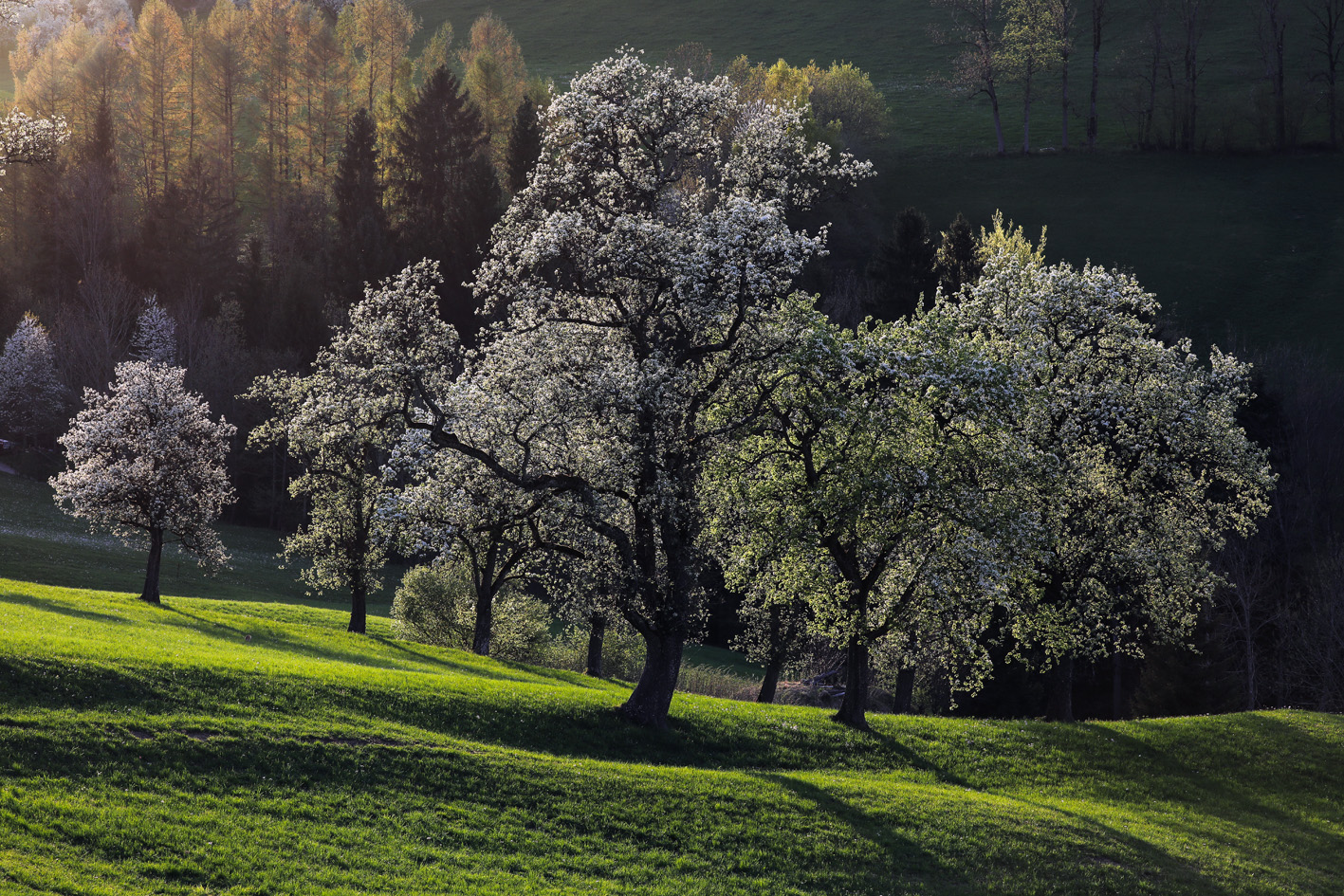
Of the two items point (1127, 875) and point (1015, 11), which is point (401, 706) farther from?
point (1015, 11)

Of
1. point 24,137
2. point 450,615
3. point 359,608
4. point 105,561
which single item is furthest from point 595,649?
point 105,561

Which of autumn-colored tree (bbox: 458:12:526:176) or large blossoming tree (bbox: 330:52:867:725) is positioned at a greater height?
autumn-colored tree (bbox: 458:12:526:176)

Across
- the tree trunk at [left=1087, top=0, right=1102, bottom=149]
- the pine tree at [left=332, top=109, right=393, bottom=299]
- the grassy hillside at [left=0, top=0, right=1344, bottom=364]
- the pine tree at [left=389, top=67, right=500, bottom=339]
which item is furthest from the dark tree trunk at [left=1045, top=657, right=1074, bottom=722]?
the tree trunk at [left=1087, top=0, right=1102, bottom=149]

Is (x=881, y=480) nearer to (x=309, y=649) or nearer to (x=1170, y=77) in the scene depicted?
(x=309, y=649)

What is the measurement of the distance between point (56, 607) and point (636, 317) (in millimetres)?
26691

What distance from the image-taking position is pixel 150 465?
41.2 metres

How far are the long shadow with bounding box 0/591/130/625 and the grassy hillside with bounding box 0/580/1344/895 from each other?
110 inches

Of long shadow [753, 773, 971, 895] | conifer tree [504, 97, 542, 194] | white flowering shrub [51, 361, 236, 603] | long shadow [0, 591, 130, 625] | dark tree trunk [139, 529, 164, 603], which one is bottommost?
long shadow [753, 773, 971, 895]

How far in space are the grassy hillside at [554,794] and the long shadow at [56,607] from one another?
2786mm

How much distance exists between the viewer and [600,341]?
25.5 m

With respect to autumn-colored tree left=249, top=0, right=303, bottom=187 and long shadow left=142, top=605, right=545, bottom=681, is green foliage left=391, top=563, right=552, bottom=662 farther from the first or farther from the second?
autumn-colored tree left=249, top=0, right=303, bottom=187

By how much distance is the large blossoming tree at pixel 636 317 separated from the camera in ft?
75.6

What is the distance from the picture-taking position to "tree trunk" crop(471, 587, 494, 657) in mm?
43094

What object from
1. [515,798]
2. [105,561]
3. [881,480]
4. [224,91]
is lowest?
[515,798]
